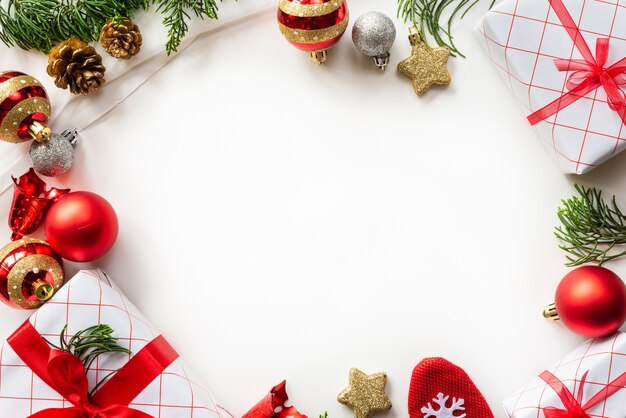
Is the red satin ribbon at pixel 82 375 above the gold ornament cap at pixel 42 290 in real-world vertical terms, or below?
below

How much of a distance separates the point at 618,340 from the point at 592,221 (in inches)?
10.2

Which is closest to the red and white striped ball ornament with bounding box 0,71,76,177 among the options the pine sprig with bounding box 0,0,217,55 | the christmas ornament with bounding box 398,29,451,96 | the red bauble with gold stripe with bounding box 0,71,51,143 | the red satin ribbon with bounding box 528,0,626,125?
the red bauble with gold stripe with bounding box 0,71,51,143

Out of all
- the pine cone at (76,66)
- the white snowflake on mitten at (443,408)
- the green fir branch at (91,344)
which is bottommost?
the white snowflake on mitten at (443,408)

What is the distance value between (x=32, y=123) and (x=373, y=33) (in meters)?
0.75

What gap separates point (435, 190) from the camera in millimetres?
1539

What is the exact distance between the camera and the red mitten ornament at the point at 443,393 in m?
1.47

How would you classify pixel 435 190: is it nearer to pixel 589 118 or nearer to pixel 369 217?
pixel 369 217

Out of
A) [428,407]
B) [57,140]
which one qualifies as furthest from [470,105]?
[57,140]

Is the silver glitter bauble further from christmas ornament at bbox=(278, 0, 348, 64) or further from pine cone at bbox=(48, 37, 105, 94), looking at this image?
christmas ornament at bbox=(278, 0, 348, 64)

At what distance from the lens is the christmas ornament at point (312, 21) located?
1383 mm

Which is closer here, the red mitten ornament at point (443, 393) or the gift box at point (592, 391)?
the gift box at point (592, 391)

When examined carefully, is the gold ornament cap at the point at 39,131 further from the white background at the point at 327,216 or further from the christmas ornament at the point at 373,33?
the christmas ornament at the point at 373,33

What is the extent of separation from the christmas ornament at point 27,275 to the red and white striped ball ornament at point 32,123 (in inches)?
6.9

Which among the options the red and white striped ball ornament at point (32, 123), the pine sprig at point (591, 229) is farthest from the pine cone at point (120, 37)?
the pine sprig at point (591, 229)
